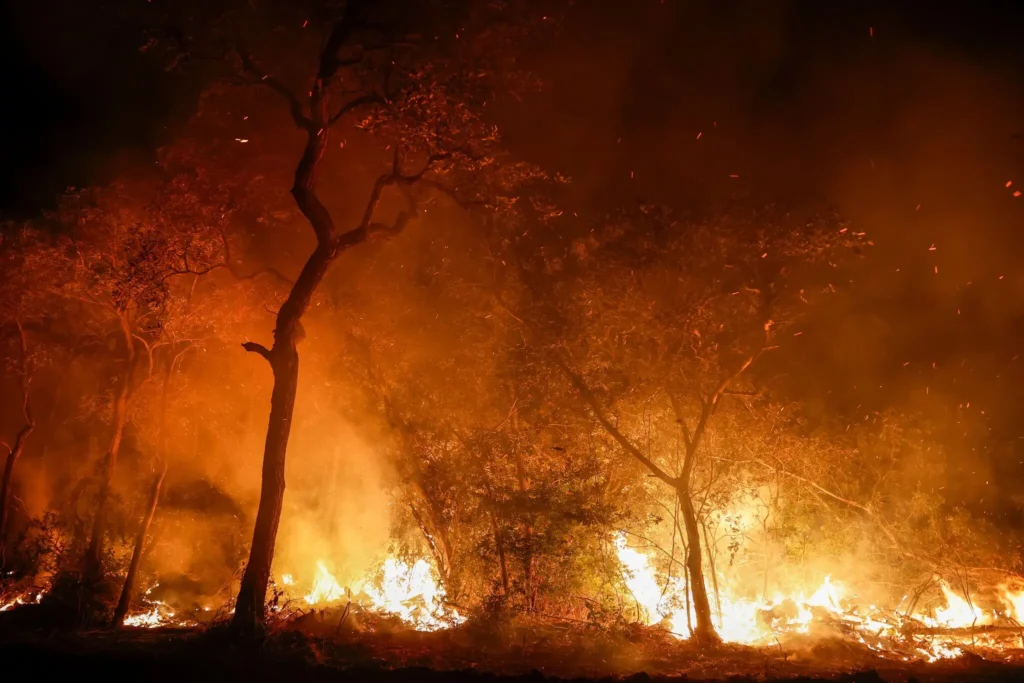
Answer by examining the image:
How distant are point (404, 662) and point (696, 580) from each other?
5874 mm

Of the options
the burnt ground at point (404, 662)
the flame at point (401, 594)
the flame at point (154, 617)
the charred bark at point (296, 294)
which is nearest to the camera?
the burnt ground at point (404, 662)

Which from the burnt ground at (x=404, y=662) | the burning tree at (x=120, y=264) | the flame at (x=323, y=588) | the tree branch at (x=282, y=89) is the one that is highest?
the tree branch at (x=282, y=89)

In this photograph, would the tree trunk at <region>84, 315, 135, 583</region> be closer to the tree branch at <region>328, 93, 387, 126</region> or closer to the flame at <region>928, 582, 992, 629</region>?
the tree branch at <region>328, 93, 387, 126</region>

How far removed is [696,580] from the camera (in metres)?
14.0

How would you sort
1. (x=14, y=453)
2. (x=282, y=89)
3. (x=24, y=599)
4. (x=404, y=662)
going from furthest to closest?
(x=14, y=453) → (x=24, y=599) → (x=282, y=89) → (x=404, y=662)

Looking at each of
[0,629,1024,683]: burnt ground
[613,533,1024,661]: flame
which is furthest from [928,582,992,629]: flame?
[0,629,1024,683]: burnt ground

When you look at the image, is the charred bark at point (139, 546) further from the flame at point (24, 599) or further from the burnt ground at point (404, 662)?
the burnt ground at point (404, 662)

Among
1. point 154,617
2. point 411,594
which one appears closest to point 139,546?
point 154,617

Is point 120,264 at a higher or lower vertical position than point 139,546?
higher

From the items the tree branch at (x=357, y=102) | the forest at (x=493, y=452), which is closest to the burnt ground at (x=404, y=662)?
the forest at (x=493, y=452)

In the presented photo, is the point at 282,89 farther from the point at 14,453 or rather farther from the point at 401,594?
the point at 14,453

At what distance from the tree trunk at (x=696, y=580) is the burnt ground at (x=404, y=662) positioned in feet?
1.65

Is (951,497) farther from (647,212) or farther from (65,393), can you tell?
(65,393)

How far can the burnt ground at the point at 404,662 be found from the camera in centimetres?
939
